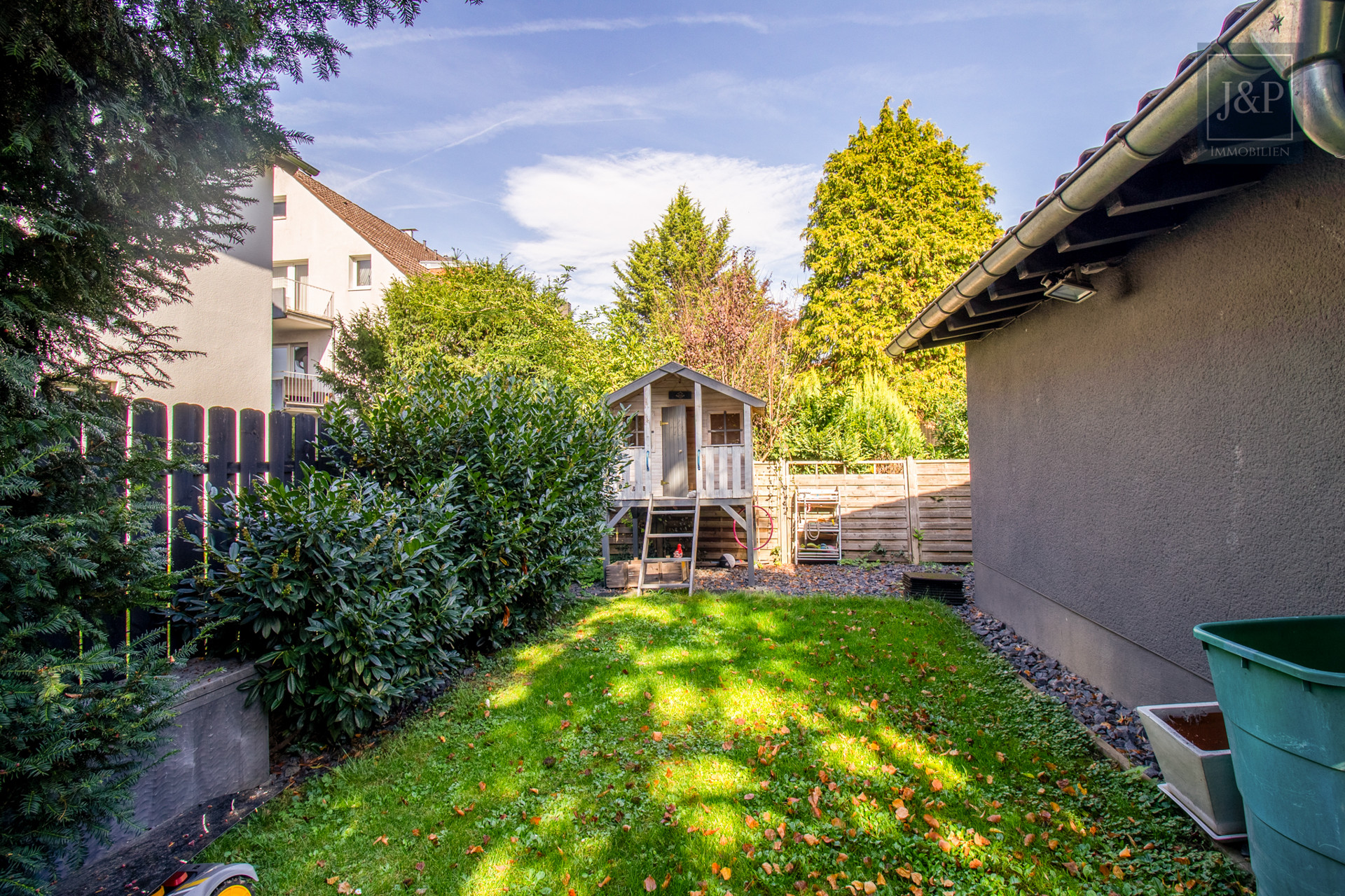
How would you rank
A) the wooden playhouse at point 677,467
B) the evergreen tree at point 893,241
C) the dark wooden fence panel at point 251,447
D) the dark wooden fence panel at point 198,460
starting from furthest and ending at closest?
1. the evergreen tree at point 893,241
2. the wooden playhouse at point 677,467
3. the dark wooden fence panel at point 251,447
4. the dark wooden fence panel at point 198,460

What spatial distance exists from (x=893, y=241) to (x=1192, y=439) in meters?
21.4

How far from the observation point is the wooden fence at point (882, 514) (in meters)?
11.5

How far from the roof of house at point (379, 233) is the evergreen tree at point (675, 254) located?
31.2 ft

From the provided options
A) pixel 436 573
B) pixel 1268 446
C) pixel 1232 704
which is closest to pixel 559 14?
pixel 436 573

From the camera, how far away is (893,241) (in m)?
22.6

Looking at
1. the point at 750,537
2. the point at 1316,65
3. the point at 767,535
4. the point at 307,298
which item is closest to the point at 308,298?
the point at 307,298

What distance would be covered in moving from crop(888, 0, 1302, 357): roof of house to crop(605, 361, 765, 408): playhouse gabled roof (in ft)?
19.6

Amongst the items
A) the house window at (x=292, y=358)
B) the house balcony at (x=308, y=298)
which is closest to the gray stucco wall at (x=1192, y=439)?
the house balcony at (x=308, y=298)

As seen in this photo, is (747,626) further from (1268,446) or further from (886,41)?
(886,41)

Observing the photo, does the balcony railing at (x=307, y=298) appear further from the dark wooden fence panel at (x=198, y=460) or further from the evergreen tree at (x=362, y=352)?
the dark wooden fence panel at (x=198, y=460)

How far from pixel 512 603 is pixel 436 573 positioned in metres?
1.81

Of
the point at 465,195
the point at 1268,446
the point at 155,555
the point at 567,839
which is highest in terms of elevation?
the point at 465,195

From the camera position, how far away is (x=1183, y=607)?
346 cm

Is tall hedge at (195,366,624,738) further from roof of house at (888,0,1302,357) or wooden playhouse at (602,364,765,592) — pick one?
roof of house at (888,0,1302,357)
